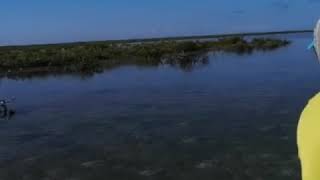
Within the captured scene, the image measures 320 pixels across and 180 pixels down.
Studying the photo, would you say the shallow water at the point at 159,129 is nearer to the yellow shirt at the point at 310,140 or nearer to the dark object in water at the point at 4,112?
the dark object in water at the point at 4,112

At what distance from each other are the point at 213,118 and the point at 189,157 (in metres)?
6.06

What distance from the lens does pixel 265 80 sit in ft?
113

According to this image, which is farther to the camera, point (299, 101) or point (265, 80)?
point (265, 80)

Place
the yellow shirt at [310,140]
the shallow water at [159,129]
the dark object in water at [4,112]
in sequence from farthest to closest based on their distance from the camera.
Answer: the dark object in water at [4,112]
the shallow water at [159,129]
the yellow shirt at [310,140]

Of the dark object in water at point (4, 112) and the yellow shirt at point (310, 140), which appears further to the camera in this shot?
the dark object in water at point (4, 112)

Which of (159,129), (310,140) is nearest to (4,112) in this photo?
(159,129)

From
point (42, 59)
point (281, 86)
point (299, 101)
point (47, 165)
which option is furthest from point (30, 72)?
point (47, 165)

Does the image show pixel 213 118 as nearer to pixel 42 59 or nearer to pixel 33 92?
pixel 33 92

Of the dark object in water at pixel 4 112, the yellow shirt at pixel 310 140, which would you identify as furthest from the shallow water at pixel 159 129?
the yellow shirt at pixel 310 140

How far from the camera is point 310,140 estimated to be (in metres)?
2.66

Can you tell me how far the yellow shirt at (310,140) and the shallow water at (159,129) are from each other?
10.8 meters

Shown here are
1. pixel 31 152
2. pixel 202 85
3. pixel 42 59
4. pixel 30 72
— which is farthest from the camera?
pixel 42 59

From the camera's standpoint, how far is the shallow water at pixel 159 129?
14859mm

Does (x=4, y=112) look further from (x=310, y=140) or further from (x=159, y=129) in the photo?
(x=310, y=140)
